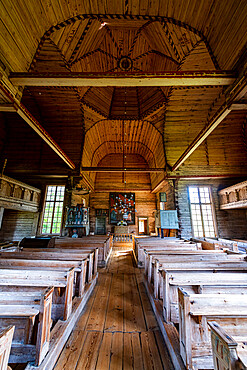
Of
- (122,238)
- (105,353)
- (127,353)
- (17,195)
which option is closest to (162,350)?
(127,353)

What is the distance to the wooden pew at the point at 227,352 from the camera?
2.43ft

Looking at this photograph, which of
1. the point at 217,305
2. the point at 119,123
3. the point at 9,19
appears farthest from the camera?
the point at 119,123

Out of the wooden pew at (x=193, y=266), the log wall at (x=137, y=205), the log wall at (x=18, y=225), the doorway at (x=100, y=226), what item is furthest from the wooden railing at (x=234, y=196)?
the log wall at (x=18, y=225)

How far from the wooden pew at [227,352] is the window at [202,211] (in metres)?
7.57

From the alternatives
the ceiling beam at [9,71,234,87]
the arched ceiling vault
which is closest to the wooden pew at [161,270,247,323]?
the ceiling beam at [9,71,234,87]

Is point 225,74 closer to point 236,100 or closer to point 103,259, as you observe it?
point 236,100

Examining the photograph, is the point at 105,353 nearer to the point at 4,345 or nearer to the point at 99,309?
the point at 99,309

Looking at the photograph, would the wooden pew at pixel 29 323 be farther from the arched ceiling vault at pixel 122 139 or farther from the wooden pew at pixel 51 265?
the arched ceiling vault at pixel 122 139

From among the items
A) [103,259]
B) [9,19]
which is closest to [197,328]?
[103,259]

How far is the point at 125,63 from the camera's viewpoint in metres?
7.40

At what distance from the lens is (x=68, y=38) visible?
4.95 metres

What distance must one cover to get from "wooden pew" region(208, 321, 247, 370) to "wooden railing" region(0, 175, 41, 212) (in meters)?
7.01

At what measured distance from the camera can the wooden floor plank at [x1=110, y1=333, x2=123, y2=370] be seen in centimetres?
152

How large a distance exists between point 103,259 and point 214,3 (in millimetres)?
6734
